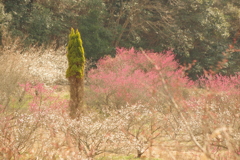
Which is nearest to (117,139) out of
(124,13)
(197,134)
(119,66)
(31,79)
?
(197,134)

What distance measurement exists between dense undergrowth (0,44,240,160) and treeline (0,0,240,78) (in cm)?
344

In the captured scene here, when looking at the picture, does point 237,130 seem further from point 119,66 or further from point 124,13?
point 124,13

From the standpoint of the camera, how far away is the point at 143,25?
821 inches

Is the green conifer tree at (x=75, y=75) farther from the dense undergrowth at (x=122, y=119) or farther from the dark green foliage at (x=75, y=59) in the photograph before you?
the dense undergrowth at (x=122, y=119)

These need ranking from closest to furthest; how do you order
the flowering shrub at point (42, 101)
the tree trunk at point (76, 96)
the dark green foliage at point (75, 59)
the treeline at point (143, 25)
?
the flowering shrub at point (42, 101), the tree trunk at point (76, 96), the dark green foliage at point (75, 59), the treeline at point (143, 25)

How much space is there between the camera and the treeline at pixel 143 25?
680 inches

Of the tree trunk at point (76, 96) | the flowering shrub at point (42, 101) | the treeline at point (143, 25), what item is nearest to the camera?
the flowering shrub at point (42, 101)

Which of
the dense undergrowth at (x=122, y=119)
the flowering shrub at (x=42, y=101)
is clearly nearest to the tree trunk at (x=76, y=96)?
the flowering shrub at (x=42, y=101)

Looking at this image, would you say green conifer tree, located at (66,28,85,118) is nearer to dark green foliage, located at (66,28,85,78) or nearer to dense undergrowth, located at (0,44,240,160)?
dark green foliage, located at (66,28,85,78)

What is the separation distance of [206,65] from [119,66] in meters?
8.49

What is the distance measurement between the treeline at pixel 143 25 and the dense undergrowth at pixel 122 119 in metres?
3.44

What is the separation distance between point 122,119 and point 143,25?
14.3 m

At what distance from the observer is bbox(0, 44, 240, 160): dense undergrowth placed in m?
3.55

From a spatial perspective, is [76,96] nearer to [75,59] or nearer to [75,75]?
[75,75]
